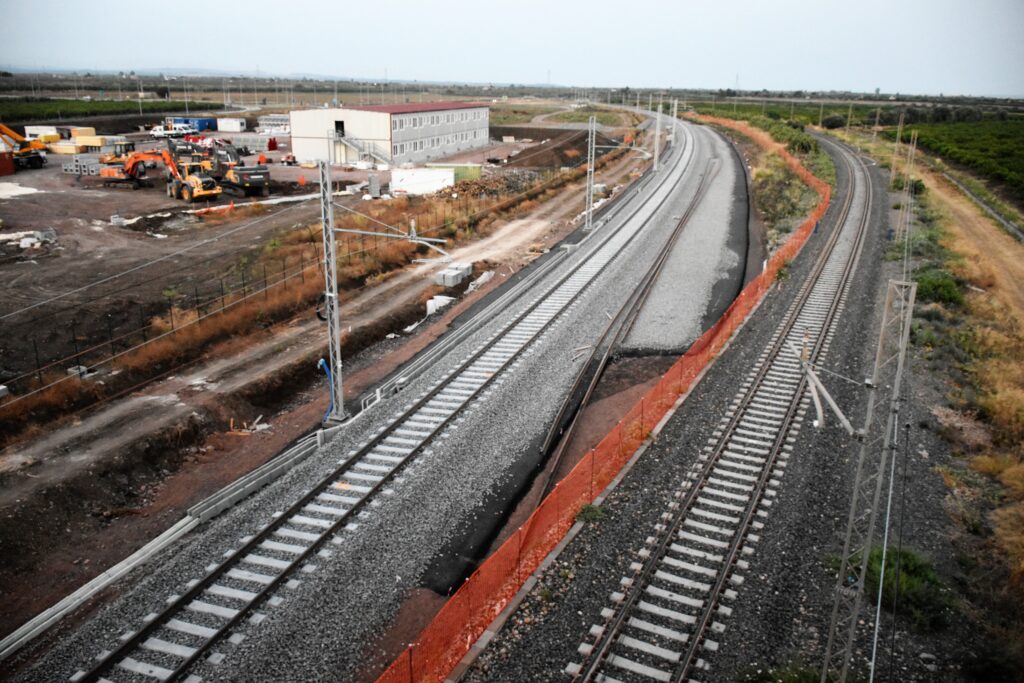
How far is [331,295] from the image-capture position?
20.7 metres

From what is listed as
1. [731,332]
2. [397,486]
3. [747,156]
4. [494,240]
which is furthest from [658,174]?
[397,486]

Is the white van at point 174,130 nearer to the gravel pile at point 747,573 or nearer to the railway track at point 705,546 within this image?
the railway track at point 705,546

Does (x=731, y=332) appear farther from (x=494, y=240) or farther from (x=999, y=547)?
(x=494, y=240)

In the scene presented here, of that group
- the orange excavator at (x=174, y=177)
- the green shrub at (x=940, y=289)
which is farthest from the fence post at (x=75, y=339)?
the green shrub at (x=940, y=289)

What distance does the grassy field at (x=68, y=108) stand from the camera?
354 ft

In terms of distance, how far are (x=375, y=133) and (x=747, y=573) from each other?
6476 centimetres

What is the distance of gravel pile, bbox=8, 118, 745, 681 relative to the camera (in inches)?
507

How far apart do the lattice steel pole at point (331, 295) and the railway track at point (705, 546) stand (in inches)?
389

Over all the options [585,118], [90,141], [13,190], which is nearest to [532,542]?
[13,190]

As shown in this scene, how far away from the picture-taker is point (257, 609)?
14016mm

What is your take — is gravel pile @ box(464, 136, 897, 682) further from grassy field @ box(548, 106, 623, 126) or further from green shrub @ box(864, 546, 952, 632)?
grassy field @ box(548, 106, 623, 126)

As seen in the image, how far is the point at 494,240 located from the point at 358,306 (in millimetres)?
13272

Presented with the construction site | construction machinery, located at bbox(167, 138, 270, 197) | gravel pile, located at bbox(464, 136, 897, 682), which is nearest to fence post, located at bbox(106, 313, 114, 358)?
the construction site

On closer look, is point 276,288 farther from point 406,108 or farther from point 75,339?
point 406,108
